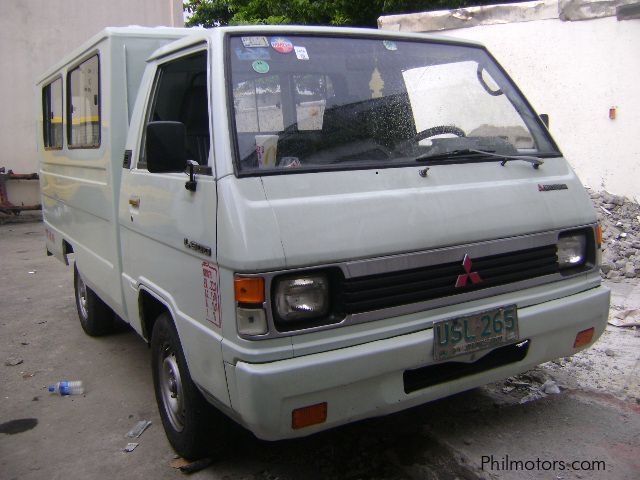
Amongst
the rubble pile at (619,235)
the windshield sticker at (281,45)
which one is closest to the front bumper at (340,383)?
the windshield sticker at (281,45)

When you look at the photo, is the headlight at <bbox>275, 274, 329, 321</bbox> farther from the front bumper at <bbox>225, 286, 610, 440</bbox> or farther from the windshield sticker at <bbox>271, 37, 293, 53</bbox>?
the windshield sticker at <bbox>271, 37, 293, 53</bbox>

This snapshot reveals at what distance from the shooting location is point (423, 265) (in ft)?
8.50

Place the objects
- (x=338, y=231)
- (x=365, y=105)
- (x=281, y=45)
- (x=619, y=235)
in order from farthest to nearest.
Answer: (x=619, y=235) → (x=365, y=105) → (x=281, y=45) → (x=338, y=231)

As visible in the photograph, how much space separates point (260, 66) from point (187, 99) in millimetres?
729

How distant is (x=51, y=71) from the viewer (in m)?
5.82

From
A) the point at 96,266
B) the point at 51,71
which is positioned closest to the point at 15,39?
the point at 51,71

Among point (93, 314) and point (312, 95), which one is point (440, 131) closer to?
point (312, 95)

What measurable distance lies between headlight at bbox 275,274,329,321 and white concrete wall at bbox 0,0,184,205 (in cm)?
1272

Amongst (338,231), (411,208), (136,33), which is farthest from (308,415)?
(136,33)

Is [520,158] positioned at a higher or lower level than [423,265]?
higher

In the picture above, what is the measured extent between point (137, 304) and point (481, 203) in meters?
2.06

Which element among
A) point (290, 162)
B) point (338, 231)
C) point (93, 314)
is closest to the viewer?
point (338, 231)

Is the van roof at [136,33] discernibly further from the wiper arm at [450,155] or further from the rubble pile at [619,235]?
the rubble pile at [619,235]

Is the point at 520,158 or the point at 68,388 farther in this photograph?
the point at 68,388
